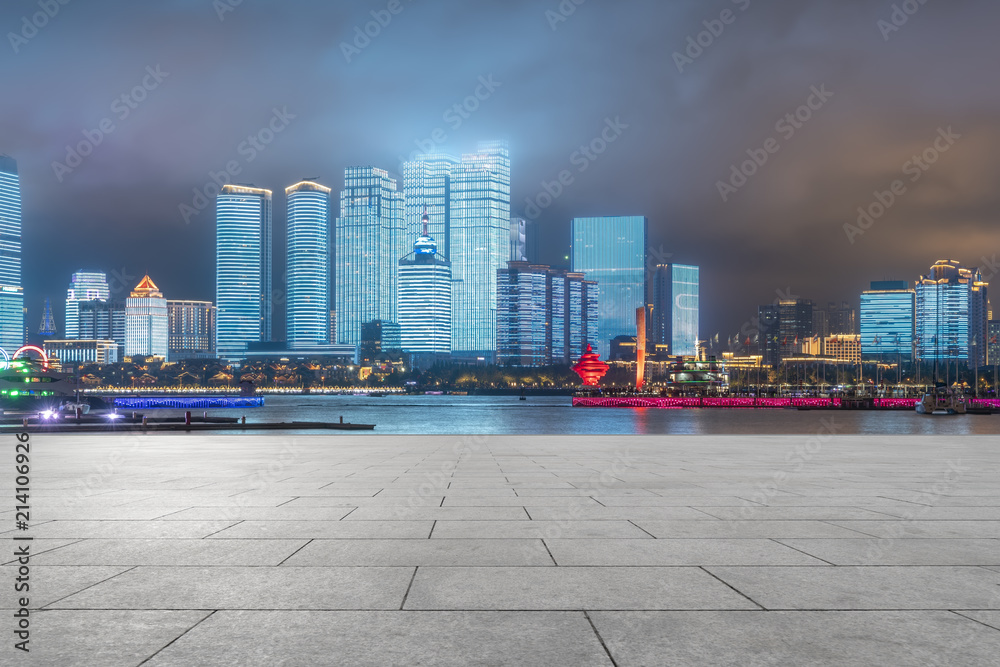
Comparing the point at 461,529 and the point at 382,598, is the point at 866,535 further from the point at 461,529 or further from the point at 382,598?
the point at 382,598

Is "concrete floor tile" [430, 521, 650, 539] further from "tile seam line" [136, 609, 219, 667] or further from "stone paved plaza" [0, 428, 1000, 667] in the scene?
"tile seam line" [136, 609, 219, 667]

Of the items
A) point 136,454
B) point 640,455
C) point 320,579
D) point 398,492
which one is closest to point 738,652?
point 320,579

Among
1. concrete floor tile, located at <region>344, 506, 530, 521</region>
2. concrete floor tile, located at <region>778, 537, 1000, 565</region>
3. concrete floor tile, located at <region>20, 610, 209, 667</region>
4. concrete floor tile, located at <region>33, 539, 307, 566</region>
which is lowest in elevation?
concrete floor tile, located at <region>344, 506, 530, 521</region>

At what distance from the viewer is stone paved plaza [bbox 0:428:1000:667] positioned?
6.11 metres

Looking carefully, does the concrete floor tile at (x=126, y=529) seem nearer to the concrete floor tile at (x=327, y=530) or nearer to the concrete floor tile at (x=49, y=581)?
the concrete floor tile at (x=327, y=530)

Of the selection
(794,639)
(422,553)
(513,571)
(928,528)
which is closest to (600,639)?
(794,639)

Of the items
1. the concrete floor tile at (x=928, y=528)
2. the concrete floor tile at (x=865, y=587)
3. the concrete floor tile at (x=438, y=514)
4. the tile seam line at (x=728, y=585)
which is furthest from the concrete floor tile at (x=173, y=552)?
the concrete floor tile at (x=928, y=528)

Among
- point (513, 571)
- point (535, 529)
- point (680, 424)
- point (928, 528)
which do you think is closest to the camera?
point (513, 571)

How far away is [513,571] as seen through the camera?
8.66 metres

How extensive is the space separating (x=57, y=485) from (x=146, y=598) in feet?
38.4

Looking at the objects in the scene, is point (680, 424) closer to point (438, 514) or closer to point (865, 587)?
point (438, 514)

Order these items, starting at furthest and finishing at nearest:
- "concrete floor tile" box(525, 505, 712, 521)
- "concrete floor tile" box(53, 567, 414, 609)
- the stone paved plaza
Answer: "concrete floor tile" box(525, 505, 712, 521) < "concrete floor tile" box(53, 567, 414, 609) < the stone paved plaza

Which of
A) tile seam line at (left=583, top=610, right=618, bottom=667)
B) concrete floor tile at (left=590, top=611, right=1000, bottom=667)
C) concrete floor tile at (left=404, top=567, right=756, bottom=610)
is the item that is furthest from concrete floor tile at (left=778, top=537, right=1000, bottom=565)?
tile seam line at (left=583, top=610, right=618, bottom=667)

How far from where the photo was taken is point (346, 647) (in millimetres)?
6086
